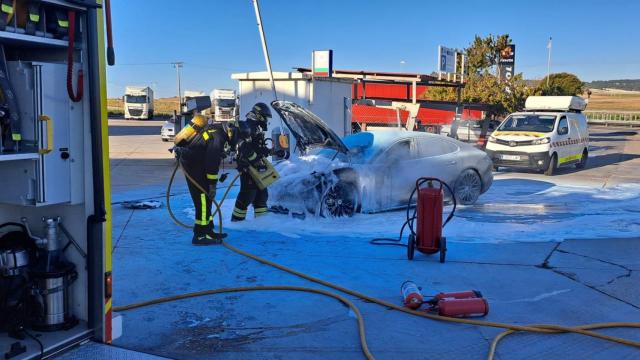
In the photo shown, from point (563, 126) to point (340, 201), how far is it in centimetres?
1067

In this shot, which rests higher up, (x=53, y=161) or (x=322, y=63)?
(x=322, y=63)

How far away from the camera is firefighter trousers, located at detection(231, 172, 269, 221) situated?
27.4 feet

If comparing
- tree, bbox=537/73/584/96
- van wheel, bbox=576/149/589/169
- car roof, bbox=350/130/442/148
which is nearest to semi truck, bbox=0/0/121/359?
car roof, bbox=350/130/442/148

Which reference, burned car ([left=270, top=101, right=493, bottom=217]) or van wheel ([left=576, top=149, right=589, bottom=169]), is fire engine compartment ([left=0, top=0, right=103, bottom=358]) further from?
van wheel ([left=576, top=149, right=589, bottom=169])

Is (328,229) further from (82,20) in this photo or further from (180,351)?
(82,20)

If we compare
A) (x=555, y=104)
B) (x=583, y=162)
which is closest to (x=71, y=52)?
(x=555, y=104)

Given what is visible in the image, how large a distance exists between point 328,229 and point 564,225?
3686 millimetres

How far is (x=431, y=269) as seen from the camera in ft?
21.1

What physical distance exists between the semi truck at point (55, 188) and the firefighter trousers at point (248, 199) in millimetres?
4881

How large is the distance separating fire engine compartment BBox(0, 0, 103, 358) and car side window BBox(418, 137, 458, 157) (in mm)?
7075

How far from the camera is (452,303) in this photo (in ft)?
16.2

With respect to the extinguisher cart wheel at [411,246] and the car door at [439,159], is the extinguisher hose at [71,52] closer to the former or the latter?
the extinguisher cart wheel at [411,246]

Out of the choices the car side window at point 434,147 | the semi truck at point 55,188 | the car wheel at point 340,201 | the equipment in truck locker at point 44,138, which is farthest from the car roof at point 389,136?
the equipment in truck locker at point 44,138

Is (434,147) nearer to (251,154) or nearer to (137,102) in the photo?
(251,154)
